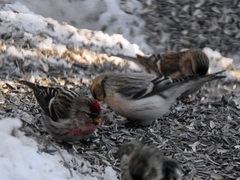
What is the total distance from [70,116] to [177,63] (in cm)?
178

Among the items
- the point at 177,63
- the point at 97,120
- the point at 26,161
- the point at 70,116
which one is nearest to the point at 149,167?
the point at 26,161

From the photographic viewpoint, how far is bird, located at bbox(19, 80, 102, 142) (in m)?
4.82

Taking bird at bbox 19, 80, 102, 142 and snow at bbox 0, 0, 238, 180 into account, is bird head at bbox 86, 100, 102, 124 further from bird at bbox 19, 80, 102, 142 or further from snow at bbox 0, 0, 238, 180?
snow at bbox 0, 0, 238, 180

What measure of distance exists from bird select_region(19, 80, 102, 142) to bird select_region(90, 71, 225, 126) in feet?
1.58

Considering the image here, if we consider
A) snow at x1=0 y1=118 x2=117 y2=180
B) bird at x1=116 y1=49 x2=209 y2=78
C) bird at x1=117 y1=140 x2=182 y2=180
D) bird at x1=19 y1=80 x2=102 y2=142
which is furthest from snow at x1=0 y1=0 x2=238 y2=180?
bird at x1=117 y1=140 x2=182 y2=180

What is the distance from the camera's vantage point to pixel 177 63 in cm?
639

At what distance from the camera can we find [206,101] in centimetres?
620

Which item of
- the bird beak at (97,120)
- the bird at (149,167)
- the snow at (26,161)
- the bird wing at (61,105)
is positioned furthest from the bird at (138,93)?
the bird at (149,167)

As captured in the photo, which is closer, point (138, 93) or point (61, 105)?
point (61, 105)

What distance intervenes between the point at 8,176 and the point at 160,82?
6.08 ft

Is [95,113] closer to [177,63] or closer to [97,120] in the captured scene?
[97,120]

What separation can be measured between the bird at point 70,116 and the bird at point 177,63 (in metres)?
1.59

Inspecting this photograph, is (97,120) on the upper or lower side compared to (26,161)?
upper

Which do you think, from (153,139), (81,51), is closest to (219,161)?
(153,139)
